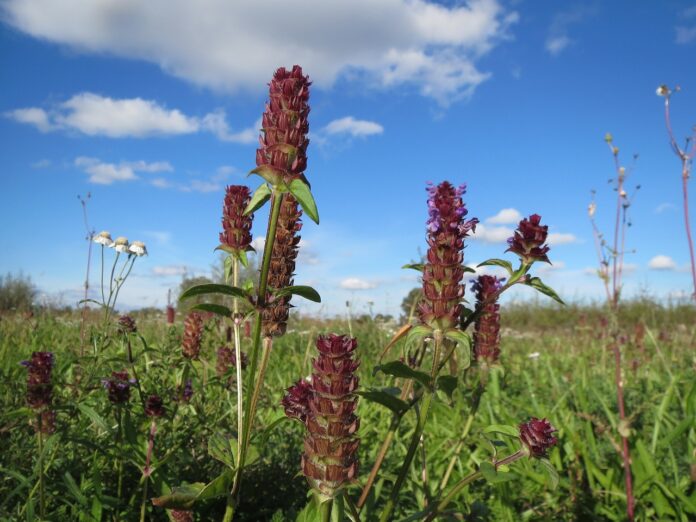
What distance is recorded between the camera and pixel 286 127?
55.1 inches

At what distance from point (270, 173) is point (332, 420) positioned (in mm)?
616

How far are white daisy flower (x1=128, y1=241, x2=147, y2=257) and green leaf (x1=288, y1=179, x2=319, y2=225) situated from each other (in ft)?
7.02

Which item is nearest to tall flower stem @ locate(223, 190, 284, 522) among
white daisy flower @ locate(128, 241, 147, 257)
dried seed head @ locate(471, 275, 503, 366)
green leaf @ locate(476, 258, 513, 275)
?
green leaf @ locate(476, 258, 513, 275)

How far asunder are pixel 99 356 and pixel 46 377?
1.03 ft

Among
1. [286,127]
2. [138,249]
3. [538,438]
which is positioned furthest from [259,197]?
[138,249]

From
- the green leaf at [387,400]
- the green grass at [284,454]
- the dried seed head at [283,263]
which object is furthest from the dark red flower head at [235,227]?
the green leaf at [387,400]

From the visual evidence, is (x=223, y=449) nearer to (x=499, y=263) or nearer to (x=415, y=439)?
(x=415, y=439)

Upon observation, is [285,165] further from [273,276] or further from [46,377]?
[46,377]

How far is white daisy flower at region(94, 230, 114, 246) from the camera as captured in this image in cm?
331

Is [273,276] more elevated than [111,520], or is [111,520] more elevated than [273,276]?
[273,276]

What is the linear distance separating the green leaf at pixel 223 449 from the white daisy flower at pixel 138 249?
1949 mm

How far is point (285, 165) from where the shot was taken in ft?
4.55

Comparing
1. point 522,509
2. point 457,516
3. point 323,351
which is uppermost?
point 323,351

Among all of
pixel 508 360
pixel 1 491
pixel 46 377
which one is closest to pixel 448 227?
pixel 46 377
